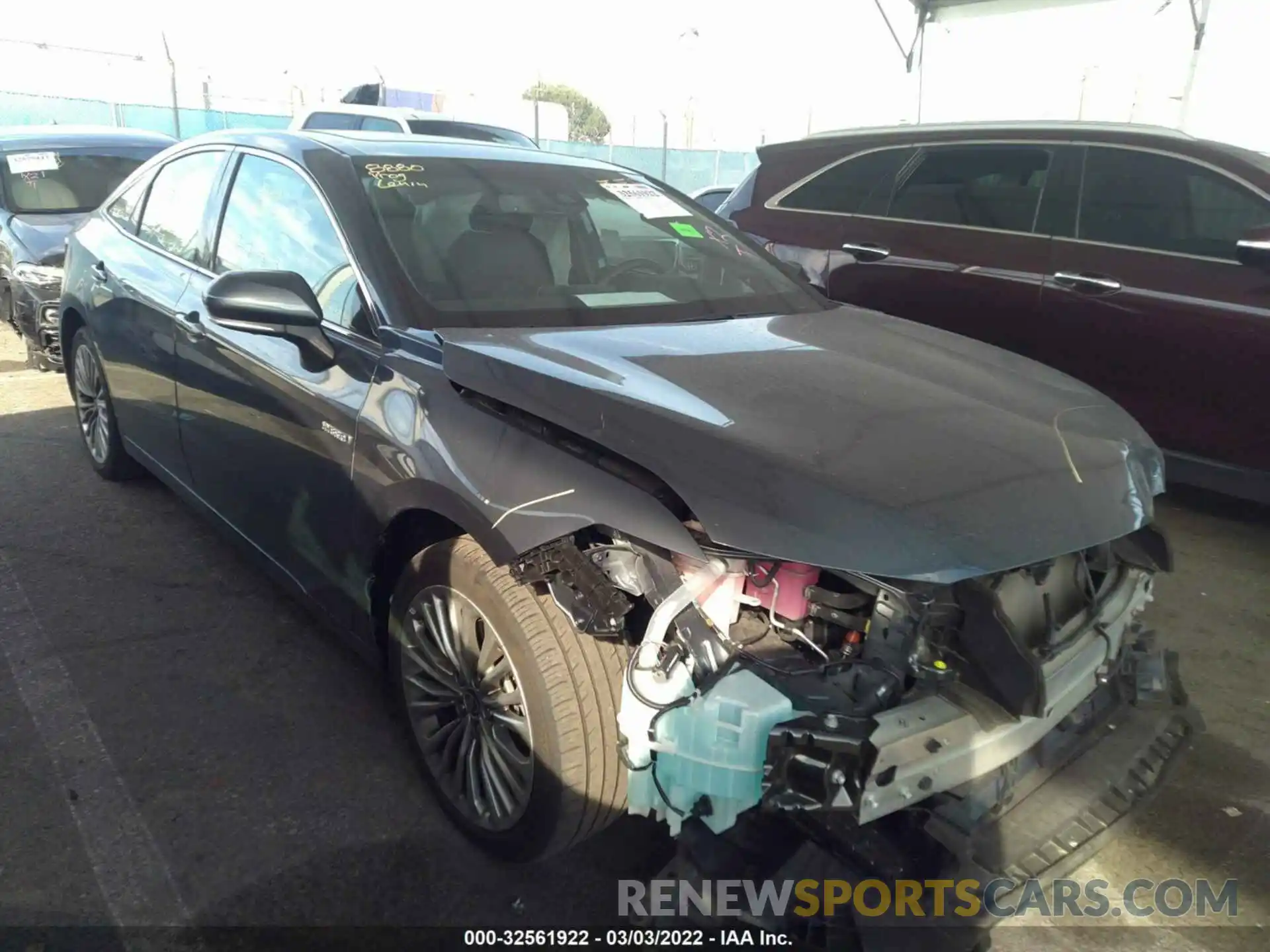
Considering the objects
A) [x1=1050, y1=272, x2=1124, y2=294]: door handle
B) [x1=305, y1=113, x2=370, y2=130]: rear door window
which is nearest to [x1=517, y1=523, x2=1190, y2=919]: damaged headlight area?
[x1=1050, y1=272, x2=1124, y2=294]: door handle

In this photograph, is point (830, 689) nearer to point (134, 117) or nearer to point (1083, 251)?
point (1083, 251)

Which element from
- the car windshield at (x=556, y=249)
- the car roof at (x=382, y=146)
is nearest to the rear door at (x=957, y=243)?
the car windshield at (x=556, y=249)

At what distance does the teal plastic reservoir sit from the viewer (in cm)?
176

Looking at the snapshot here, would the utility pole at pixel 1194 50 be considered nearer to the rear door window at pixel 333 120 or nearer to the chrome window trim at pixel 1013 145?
the chrome window trim at pixel 1013 145

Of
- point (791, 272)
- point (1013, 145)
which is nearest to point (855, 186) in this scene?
point (1013, 145)

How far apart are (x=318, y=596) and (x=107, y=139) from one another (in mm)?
6799

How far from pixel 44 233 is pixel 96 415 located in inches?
122

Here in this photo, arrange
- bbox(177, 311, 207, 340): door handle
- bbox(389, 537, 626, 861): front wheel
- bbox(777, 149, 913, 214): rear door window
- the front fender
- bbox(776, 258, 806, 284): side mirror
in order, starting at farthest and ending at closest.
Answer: bbox(777, 149, 913, 214): rear door window → bbox(776, 258, 806, 284): side mirror → bbox(177, 311, 207, 340): door handle → bbox(389, 537, 626, 861): front wheel → the front fender

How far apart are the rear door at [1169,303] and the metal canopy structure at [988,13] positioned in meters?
6.66

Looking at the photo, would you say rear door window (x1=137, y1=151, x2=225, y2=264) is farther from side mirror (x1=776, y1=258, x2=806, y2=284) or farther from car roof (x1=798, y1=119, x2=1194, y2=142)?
car roof (x1=798, y1=119, x2=1194, y2=142)

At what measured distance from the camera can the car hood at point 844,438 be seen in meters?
1.78

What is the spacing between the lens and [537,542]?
6.51ft

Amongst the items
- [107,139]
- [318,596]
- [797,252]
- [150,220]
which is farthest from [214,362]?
[107,139]

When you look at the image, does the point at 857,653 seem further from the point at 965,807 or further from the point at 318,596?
the point at 318,596
